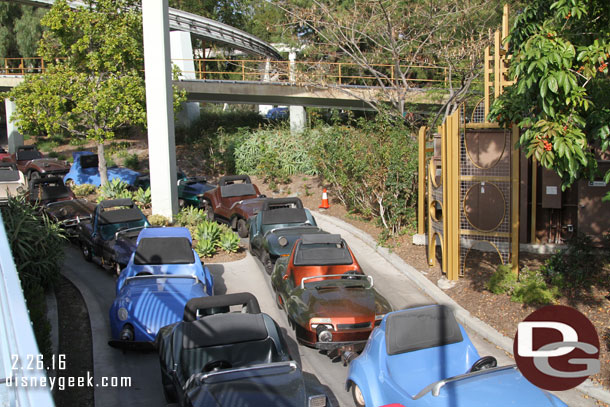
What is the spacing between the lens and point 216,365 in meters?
6.58

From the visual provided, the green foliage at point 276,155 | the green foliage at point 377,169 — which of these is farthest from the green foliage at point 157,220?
the green foliage at point 276,155

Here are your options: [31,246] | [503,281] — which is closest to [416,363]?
[503,281]

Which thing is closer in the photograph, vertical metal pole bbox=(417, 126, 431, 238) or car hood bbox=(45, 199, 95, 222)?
vertical metal pole bbox=(417, 126, 431, 238)

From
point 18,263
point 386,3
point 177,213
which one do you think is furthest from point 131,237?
point 386,3

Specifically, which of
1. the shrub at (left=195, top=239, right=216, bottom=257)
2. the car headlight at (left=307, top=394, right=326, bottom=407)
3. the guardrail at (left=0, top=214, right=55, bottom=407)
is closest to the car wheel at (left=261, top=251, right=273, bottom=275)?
the shrub at (left=195, top=239, right=216, bottom=257)

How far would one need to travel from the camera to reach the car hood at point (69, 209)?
1496cm

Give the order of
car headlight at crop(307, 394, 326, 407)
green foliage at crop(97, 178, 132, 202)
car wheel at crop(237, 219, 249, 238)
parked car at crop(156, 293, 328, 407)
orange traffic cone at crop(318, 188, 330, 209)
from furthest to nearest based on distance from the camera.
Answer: orange traffic cone at crop(318, 188, 330, 209), green foliage at crop(97, 178, 132, 202), car wheel at crop(237, 219, 249, 238), parked car at crop(156, 293, 328, 407), car headlight at crop(307, 394, 326, 407)

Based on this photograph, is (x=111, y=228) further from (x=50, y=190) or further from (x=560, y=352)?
(x=560, y=352)

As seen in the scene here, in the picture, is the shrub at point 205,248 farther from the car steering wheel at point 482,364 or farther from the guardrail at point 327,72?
the car steering wheel at point 482,364

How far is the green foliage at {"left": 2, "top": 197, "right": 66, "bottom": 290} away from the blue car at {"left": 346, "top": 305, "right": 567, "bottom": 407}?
6222 millimetres

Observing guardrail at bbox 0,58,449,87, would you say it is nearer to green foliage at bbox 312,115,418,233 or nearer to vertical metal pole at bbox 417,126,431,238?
green foliage at bbox 312,115,418,233

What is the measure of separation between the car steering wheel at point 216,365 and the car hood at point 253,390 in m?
0.53

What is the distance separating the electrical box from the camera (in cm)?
1189

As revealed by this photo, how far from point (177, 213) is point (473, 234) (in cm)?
927
